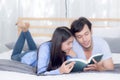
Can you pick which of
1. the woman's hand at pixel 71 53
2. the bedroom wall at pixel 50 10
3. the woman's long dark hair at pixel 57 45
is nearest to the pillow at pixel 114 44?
the bedroom wall at pixel 50 10

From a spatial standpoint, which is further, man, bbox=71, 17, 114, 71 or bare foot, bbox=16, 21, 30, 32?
bare foot, bbox=16, 21, 30, 32

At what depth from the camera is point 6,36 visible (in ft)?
11.5

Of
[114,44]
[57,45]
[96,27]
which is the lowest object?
[114,44]

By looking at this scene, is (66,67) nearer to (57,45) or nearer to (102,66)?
(57,45)

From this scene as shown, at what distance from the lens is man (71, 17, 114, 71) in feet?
6.10

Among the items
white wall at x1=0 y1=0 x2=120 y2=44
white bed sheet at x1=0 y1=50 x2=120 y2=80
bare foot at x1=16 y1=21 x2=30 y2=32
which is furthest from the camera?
white wall at x1=0 y1=0 x2=120 y2=44

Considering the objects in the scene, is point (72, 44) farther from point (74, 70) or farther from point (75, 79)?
point (75, 79)

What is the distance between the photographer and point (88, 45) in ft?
6.23

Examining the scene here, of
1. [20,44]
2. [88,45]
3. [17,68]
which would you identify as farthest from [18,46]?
[88,45]

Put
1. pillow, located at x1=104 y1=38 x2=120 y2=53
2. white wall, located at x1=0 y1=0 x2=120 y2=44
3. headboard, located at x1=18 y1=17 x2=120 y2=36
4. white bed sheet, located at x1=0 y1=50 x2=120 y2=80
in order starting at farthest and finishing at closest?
headboard, located at x1=18 y1=17 x2=120 y2=36
white wall, located at x1=0 y1=0 x2=120 y2=44
pillow, located at x1=104 y1=38 x2=120 y2=53
white bed sheet, located at x1=0 y1=50 x2=120 y2=80

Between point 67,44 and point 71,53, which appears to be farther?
point 71,53

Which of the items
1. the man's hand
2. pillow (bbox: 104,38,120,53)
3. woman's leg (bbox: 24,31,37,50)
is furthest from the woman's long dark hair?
pillow (bbox: 104,38,120,53)

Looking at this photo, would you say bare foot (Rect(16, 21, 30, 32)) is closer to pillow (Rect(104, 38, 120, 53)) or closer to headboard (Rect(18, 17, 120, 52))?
headboard (Rect(18, 17, 120, 52))

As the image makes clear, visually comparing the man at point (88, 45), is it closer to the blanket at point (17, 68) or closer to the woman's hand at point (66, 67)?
the woman's hand at point (66, 67)
